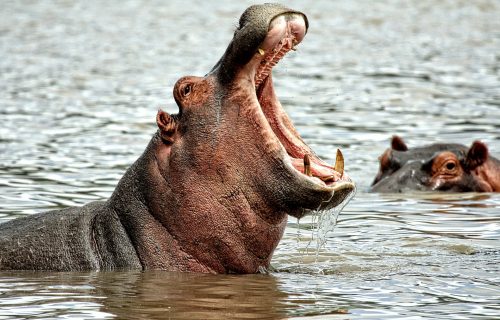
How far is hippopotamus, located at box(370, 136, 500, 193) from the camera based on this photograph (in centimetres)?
1201

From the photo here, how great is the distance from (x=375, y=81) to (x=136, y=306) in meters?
13.6

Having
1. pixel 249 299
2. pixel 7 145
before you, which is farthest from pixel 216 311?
pixel 7 145

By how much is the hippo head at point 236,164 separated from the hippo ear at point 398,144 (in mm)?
5445

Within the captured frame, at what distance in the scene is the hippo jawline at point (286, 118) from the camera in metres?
6.89

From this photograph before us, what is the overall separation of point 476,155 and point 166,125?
5.40 meters

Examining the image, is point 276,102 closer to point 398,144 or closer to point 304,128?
point 398,144

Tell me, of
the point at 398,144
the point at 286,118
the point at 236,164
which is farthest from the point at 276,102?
the point at 398,144

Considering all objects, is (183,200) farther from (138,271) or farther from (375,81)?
(375,81)

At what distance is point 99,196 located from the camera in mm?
11750

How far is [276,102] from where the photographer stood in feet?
24.4

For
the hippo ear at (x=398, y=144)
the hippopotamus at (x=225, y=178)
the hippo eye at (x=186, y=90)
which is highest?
the hippo ear at (x=398, y=144)

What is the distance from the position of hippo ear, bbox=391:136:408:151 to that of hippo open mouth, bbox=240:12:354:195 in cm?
535

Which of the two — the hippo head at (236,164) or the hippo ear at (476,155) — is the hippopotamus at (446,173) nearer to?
the hippo ear at (476,155)

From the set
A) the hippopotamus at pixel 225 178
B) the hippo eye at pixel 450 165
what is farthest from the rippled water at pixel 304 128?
the hippo eye at pixel 450 165
